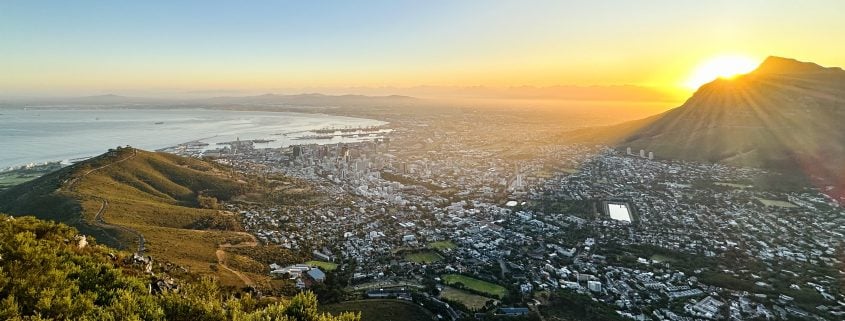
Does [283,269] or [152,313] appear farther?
[283,269]

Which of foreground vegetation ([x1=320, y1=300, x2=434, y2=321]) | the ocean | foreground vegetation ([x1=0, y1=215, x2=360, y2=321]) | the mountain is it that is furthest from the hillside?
the mountain

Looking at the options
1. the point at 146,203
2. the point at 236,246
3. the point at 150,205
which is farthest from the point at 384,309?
the point at 146,203

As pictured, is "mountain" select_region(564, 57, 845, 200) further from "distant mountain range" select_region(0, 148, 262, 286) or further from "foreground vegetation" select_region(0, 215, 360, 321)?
"distant mountain range" select_region(0, 148, 262, 286)

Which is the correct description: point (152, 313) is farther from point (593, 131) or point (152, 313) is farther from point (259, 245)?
point (593, 131)

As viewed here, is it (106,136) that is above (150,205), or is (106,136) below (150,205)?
above

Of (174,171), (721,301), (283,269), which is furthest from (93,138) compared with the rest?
(721,301)

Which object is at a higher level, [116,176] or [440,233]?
[116,176]

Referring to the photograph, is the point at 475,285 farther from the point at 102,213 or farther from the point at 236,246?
the point at 102,213
